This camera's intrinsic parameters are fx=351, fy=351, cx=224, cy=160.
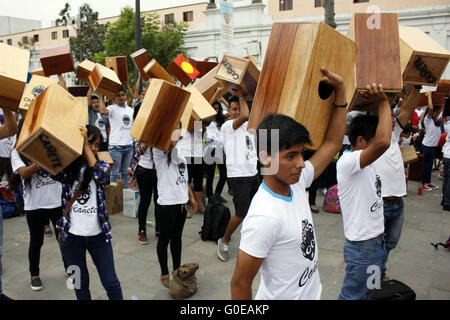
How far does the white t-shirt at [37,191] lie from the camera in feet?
11.5

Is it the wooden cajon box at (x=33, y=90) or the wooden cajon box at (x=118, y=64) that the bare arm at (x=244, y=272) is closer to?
the wooden cajon box at (x=33, y=90)

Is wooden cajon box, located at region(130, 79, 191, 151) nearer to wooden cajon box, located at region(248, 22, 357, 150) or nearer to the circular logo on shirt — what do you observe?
wooden cajon box, located at region(248, 22, 357, 150)

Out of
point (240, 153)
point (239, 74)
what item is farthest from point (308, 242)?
point (240, 153)

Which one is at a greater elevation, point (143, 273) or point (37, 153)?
point (37, 153)

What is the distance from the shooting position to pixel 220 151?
698 cm

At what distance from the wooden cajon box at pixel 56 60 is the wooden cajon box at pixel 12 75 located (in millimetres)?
2641

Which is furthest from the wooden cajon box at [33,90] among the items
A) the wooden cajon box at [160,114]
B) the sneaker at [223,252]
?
the sneaker at [223,252]

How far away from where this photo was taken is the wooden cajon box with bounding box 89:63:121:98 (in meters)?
5.11

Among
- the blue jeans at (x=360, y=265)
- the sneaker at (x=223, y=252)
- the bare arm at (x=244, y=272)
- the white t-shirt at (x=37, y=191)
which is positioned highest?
the bare arm at (x=244, y=272)

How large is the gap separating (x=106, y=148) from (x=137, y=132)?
15.7 ft

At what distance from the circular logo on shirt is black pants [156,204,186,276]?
2063 millimetres

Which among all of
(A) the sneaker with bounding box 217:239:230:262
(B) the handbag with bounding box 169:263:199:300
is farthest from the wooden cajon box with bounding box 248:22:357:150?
(A) the sneaker with bounding box 217:239:230:262

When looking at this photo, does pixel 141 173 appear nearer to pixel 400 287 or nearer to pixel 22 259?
pixel 22 259

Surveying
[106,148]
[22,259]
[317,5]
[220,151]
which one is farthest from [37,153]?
[317,5]
